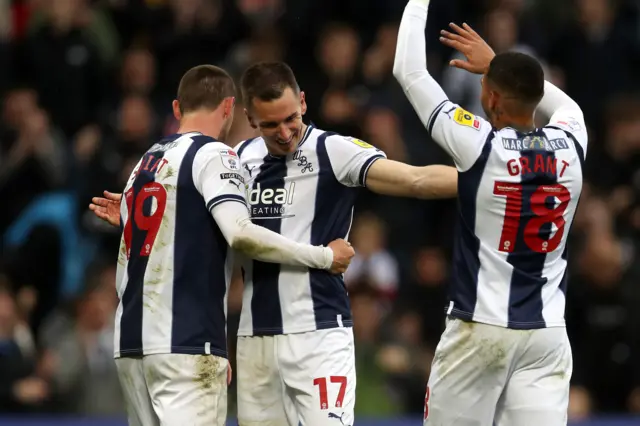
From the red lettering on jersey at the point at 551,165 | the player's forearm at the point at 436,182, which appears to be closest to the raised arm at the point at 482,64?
the red lettering on jersey at the point at 551,165

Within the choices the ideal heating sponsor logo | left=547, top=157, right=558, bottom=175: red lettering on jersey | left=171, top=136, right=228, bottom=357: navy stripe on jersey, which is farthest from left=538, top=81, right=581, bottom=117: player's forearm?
left=171, top=136, right=228, bottom=357: navy stripe on jersey

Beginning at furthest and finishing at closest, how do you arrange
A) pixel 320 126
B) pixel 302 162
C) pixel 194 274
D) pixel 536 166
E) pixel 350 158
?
pixel 320 126 < pixel 302 162 < pixel 350 158 < pixel 536 166 < pixel 194 274

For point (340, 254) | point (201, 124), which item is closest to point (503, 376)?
point (340, 254)

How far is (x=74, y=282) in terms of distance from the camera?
1266 cm

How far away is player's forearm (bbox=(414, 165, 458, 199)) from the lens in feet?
22.8

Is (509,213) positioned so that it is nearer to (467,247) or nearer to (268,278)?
(467,247)

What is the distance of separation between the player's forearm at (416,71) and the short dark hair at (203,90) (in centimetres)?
95

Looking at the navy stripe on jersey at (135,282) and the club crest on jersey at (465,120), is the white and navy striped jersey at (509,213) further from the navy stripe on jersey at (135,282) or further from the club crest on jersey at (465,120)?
the navy stripe on jersey at (135,282)

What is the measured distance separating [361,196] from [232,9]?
2.81 m

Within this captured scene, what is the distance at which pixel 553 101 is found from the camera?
7492 mm

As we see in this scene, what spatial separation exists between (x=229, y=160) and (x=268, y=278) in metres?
0.77

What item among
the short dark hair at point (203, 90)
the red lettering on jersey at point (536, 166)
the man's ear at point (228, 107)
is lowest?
the red lettering on jersey at point (536, 166)

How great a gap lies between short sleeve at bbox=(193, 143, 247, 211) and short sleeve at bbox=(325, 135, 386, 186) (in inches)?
24.3

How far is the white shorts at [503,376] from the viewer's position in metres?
6.89
